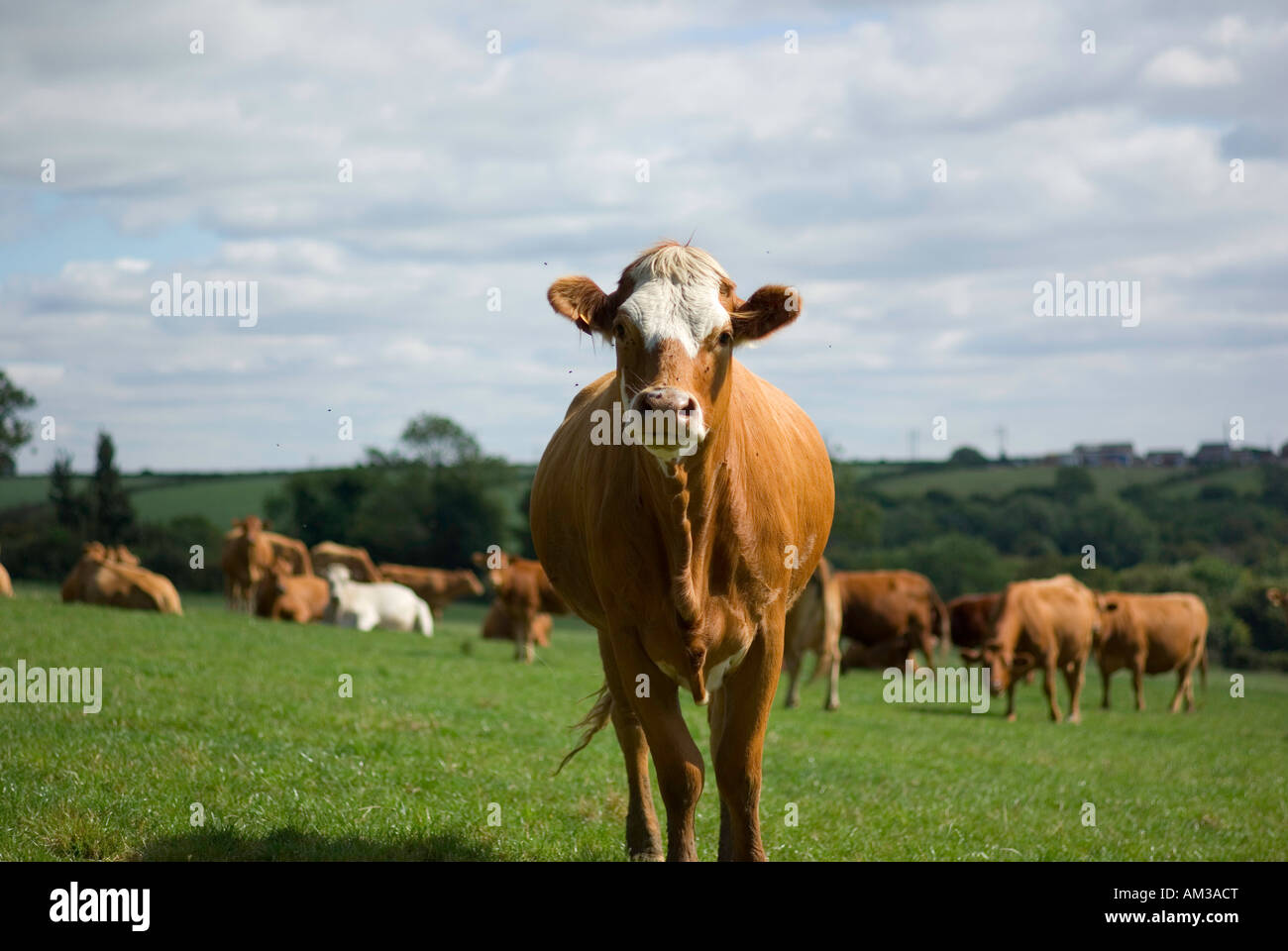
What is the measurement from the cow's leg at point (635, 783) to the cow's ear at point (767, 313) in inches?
79.2

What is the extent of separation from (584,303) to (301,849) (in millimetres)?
3032

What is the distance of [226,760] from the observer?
25.3 ft

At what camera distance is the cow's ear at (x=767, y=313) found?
5172 millimetres

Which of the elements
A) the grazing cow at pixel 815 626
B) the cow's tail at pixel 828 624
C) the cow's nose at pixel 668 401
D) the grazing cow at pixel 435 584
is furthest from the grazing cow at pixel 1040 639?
the grazing cow at pixel 435 584

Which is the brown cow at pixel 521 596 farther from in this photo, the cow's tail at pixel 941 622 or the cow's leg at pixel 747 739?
the cow's leg at pixel 747 739

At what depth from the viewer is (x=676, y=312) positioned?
4879 millimetres

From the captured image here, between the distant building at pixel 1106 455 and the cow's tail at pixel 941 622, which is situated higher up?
the distant building at pixel 1106 455

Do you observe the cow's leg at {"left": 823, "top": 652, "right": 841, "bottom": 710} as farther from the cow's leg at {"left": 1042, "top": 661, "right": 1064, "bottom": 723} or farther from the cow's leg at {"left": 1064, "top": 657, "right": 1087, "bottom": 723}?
the cow's leg at {"left": 1064, "top": 657, "right": 1087, "bottom": 723}

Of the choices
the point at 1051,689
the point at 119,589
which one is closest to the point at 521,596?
the point at 119,589

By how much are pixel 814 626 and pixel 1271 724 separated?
9289 millimetres

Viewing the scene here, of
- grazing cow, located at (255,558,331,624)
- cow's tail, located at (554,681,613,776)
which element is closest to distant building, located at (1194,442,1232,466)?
grazing cow, located at (255,558,331,624)

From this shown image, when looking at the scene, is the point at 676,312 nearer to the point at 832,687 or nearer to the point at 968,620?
the point at 832,687

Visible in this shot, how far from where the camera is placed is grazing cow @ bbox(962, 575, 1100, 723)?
19.3 m
